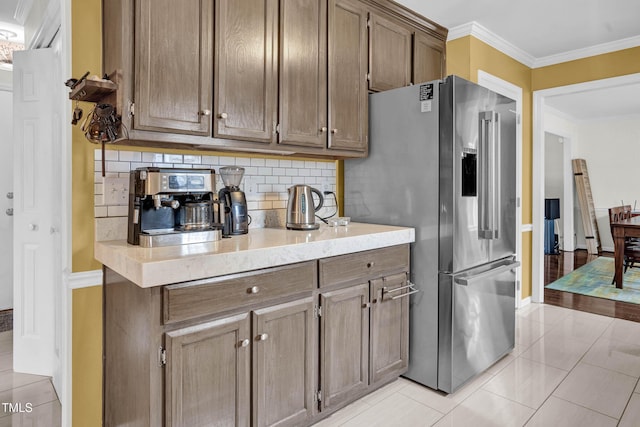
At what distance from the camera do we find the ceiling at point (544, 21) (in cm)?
301

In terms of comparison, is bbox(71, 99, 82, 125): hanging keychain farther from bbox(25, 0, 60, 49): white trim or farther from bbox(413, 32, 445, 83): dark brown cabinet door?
bbox(413, 32, 445, 83): dark brown cabinet door

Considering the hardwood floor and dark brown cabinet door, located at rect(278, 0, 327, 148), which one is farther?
the hardwood floor

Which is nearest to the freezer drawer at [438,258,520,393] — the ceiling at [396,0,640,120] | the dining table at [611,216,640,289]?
the ceiling at [396,0,640,120]

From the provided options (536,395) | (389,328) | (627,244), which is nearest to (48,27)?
(389,328)

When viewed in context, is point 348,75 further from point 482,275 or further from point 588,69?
point 588,69

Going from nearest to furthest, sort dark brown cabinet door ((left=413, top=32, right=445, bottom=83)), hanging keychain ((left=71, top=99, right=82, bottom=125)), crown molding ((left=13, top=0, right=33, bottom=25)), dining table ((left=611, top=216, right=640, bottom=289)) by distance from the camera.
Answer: hanging keychain ((left=71, top=99, right=82, bottom=125)), crown molding ((left=13, top=0, right=33, bottom=25)), dark brown cabinet door ((left=413, top=32, right=445, bottom=83)), dining table ((left=611, top=216, right=640, bottom=289))

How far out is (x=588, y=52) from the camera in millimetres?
3908

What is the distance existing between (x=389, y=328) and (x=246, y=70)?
1684mm

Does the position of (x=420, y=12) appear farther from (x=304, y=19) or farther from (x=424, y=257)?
(x=424, y=257)

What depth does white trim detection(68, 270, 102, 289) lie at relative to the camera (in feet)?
6.03

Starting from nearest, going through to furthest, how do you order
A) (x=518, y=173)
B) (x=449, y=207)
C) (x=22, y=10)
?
(x=449, y=207) < (x=22, y=10) < (x=518, y=173)

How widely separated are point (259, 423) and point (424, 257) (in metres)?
1.35

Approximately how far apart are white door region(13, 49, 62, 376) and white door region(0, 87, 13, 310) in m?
1.65

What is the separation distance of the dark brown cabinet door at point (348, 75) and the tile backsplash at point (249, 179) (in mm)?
388
